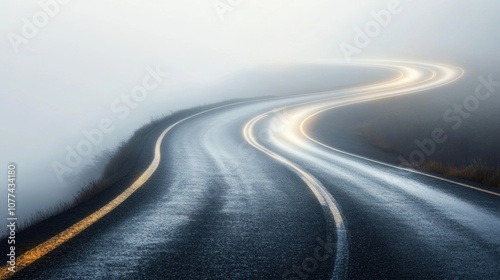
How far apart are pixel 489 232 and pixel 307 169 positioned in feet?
17.6

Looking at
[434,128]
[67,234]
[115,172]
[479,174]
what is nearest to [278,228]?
[67,234]

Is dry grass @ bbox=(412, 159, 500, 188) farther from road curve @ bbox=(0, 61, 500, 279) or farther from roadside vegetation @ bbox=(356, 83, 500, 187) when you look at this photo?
road curve @ bbox=(0, 61, 500, 279)

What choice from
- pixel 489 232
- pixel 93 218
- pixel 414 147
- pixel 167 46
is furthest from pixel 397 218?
pixel 167 46

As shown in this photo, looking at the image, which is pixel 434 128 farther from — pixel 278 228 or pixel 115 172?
pixel 278 228

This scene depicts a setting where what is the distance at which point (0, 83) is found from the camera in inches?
4318

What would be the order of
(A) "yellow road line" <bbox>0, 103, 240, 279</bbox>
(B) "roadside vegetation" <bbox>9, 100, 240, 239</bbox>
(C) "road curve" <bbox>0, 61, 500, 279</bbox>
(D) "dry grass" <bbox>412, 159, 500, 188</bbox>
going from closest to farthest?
1. (A) "yellow road line" <bbox>0, 103, 240, 279</bbox>
2. (C) "road curve" <bbox>0, 61, 500, 279</bbox>
3. (B) "roadside vegetation" <bbox>9, 100, 240, 239</bbox>
4. (D) "dry grass" <bbox>412, 159, 500, 188</bbox>

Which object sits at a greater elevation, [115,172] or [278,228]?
[278,228]

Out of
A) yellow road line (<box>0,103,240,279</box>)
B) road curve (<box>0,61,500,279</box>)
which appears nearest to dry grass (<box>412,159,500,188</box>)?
road curve (<box>0,61,500,279</box>)

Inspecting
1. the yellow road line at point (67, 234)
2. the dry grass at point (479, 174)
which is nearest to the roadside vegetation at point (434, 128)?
the dry grass at point (479, 174)

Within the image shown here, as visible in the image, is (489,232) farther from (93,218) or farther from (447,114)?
(447,114)

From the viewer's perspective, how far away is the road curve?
13.2ft

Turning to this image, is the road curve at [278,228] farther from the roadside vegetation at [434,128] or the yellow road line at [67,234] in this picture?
the roadside vegetation at [434,128]

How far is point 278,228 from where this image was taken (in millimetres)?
5422

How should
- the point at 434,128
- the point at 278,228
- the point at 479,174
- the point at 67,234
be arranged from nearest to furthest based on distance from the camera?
the point at 67,234 < the point at 278,228 < the point at 479,174 < the point at 434,128
